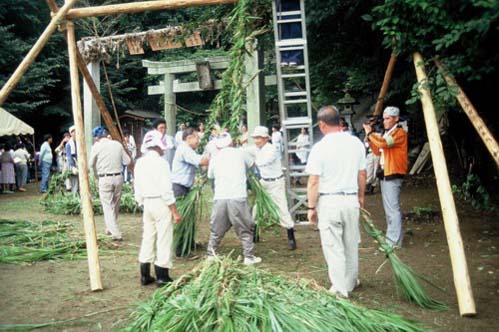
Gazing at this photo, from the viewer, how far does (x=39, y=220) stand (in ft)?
40.9

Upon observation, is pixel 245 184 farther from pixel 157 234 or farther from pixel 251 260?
pixel 157 234

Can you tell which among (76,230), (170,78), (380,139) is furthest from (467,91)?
(170,78)

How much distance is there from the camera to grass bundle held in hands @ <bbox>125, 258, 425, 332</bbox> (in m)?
4.38

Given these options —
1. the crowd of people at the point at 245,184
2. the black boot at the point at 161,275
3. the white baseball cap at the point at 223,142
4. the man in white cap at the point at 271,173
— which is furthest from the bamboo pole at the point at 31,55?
the man in white cap at the point at 271,173

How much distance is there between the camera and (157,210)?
6906mm

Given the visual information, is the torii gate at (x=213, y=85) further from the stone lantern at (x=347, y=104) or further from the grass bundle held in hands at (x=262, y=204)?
the grass bundle held in hands at (x=262, y=204)

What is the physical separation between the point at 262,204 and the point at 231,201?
1126 millimetres

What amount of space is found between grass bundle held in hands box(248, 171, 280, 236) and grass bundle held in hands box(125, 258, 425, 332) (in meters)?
3.30

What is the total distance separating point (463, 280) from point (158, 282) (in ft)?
11.3

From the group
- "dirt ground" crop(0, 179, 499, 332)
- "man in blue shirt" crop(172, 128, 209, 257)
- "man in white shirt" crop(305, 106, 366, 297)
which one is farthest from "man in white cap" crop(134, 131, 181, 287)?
"man in white shirt" crop(305, 106, 366, 297)

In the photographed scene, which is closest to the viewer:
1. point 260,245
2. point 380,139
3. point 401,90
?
point 380,139

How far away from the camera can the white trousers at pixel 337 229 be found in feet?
19.3

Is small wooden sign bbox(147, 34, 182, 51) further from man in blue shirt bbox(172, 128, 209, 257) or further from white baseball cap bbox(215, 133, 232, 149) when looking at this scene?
white baseball cap bbox(215, 133, 232, 149)

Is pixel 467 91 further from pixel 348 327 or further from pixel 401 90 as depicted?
pixel 348 327
